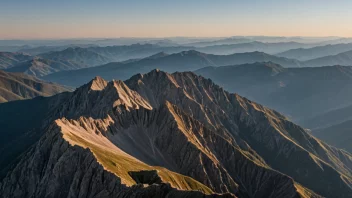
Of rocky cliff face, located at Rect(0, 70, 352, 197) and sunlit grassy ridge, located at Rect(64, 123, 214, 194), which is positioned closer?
rocky cliff face, located at Rect(0, 70, 352, 197)

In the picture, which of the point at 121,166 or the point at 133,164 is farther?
the point at 133,164

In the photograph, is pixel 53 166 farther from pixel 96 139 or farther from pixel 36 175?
pixel 96 139

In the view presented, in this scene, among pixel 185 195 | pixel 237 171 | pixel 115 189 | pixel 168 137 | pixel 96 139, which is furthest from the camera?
pixel 237 171

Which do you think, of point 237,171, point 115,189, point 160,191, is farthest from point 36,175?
point 237,171

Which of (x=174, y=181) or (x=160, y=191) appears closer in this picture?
(x=160, y=191)

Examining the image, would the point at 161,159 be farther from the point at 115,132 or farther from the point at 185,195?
the point at 185,195

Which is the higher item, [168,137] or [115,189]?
[115,189]

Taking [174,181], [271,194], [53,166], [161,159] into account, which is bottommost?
[271,194]

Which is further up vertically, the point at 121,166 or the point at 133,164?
the point at 121,166

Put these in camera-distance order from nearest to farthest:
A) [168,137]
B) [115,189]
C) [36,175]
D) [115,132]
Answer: [115,189] < [36,175] < [115,132] < [168,137]

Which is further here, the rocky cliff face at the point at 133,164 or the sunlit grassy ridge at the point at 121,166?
the sunlit grassy ridge at the point at 121,166
